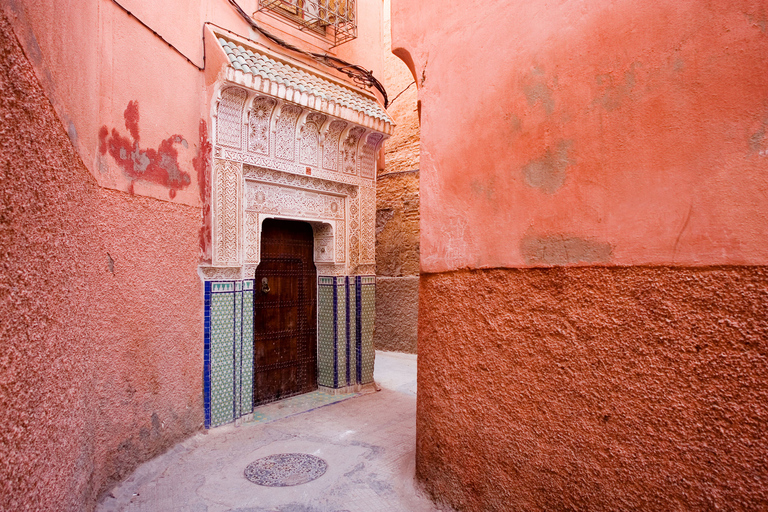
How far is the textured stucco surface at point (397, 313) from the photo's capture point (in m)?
8.20

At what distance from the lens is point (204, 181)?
13.3 feet

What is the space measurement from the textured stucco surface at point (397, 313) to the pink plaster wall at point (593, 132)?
18.5 ft

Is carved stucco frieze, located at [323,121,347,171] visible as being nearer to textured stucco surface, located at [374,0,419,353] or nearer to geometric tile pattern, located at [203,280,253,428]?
geometric tile pattern, located at [203,280,253,428]

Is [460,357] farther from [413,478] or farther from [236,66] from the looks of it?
[236,66]

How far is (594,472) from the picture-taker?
183cm

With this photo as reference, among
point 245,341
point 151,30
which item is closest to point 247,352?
point 245,341

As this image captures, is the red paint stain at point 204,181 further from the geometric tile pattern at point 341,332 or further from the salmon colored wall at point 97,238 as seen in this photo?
the geometric tile pattern at point 341,332

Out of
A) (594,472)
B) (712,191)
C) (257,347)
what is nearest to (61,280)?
(594,472)

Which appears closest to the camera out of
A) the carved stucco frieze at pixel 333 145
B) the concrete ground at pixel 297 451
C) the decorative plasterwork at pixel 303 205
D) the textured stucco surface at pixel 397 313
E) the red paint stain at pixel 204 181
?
the concrete ground at pixel 297 451

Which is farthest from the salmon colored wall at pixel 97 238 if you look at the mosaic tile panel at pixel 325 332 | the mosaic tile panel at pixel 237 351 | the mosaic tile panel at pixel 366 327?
the mosaic tile panel at pixel 366 327

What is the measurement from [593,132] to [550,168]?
0.77 feet

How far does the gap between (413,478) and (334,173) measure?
3.44 m

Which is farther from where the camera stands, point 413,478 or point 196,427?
point 196,427

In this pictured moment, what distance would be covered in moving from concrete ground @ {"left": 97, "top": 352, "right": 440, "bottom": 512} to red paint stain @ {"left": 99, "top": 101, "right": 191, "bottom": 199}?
211 cm
